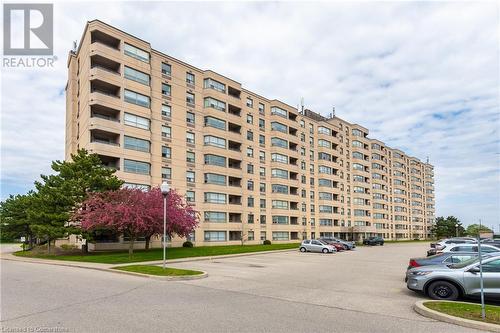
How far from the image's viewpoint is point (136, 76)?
4209 centimetres

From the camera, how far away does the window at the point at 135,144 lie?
4003 centimetres

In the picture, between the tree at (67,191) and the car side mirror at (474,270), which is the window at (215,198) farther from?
the car side mirror at (474,270)

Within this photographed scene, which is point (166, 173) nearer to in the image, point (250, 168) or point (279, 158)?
point (250, 168)

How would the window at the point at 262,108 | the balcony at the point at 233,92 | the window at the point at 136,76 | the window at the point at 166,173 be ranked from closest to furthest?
the window at the point at 136,76, the window at the point at 166,173, the balcony at the point at 233,92, the window at the point at 262,108

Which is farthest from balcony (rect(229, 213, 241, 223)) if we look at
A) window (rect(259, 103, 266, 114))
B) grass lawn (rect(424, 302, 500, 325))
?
grass lawn (rect(424, 302, 500, 325))

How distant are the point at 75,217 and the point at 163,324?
27287 mm

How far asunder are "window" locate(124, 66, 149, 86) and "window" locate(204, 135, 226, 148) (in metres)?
10.8

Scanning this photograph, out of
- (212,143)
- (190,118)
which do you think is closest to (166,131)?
(190,118)

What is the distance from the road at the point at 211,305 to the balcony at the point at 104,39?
100 ft

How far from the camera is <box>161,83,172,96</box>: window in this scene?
150 ft

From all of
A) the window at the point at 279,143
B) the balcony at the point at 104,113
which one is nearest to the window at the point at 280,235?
the window at the point at 279,143

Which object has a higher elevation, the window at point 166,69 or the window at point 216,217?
the window at point 166,69

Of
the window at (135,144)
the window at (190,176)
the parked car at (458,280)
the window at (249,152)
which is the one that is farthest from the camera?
the window at (249,152)

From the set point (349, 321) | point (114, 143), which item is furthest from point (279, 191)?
point (349, 321)
